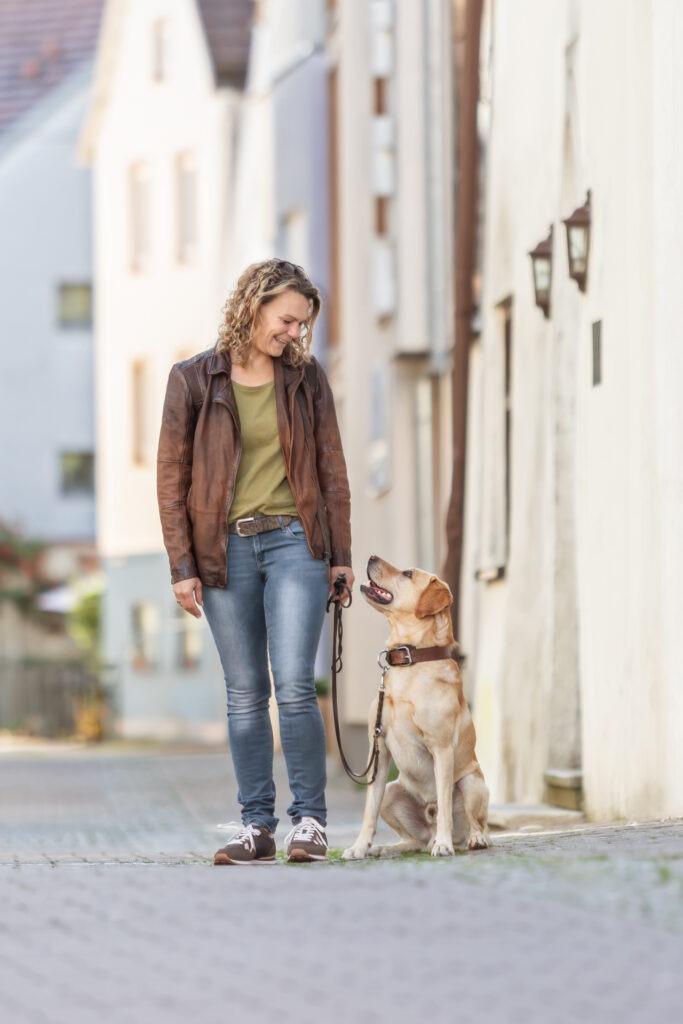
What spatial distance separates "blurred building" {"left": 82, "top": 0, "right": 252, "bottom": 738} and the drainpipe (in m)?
17.2

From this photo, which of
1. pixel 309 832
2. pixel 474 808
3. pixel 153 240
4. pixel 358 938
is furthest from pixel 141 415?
pixel 358 938

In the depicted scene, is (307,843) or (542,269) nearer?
(307,843)

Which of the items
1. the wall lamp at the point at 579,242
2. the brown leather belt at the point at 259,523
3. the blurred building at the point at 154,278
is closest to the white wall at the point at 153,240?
the blurred building at the point at 154,278

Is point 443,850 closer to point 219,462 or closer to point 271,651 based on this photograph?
point 271,651

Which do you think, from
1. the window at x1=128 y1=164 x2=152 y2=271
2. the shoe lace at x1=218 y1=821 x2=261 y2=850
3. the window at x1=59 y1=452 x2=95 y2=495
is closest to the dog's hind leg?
the shoe lace at x1=218 y1=821 x2=261 y2=850

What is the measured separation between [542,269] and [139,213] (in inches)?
952

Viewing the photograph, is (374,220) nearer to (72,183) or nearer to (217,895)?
(217,895)

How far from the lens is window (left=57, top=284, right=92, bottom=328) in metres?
42.7

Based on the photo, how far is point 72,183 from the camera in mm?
42469

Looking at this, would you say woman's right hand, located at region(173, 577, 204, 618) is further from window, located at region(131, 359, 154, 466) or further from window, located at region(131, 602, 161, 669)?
window, located at region(131, 359, 154, 466)

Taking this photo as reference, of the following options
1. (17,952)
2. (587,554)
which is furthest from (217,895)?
(587,554)

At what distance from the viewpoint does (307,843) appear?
8.09 m

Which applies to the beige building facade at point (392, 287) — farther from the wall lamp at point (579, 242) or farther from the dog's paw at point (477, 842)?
the dog's paw at point (477, 842)

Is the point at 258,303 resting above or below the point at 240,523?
above
